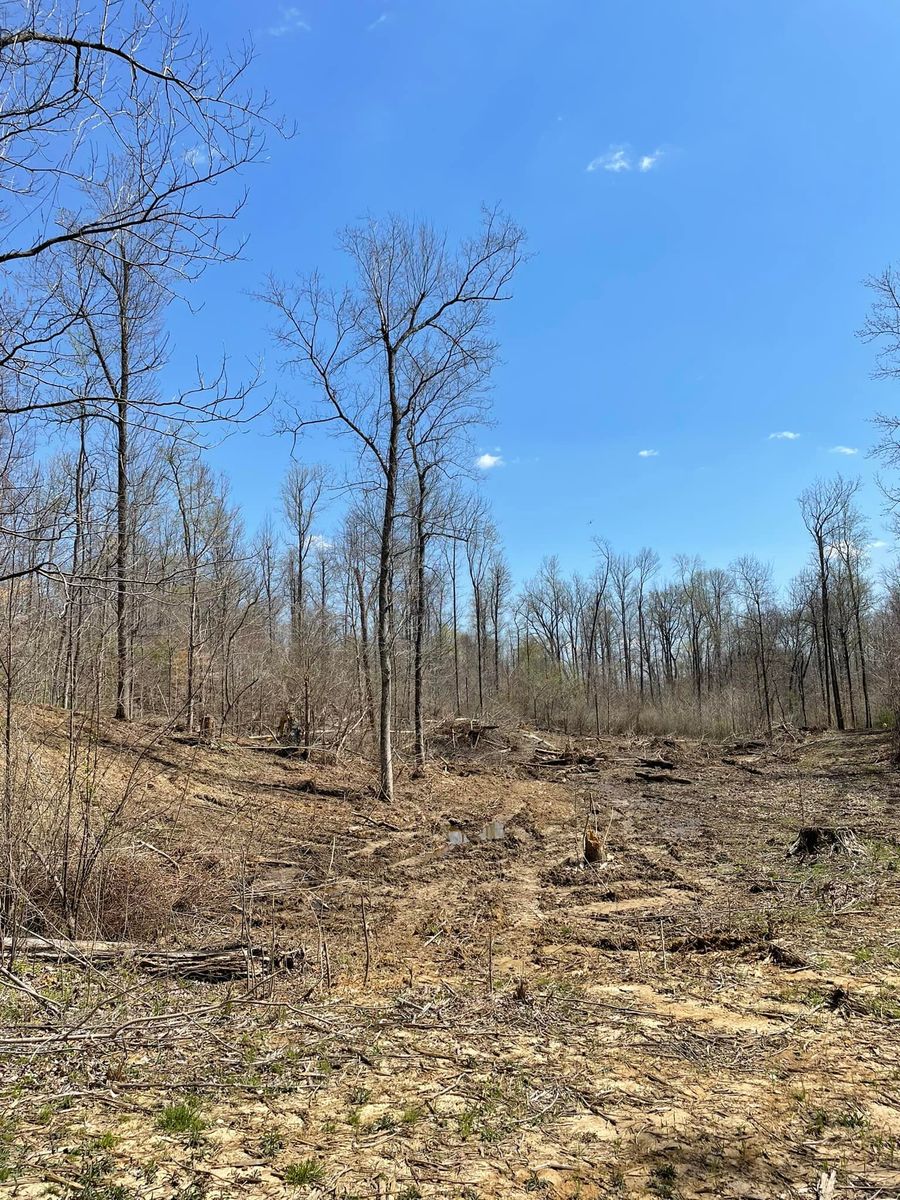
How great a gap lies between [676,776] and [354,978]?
18133 mm

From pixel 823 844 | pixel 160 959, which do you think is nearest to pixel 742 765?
pixel 823 844

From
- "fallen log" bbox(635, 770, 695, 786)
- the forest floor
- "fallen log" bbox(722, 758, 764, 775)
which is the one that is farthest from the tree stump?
"fallen log" bbox(722, 758, 764, 775)

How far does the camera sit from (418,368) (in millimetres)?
15727

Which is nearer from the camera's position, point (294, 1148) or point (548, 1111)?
point (294, 1148)

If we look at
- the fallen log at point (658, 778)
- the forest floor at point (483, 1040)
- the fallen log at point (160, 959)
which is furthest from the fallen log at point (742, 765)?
the fallen log at point (160, 959)

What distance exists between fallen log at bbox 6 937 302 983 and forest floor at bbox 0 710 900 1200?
11 cm

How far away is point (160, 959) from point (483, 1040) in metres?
2.74

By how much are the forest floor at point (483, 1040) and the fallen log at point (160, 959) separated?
11 cm

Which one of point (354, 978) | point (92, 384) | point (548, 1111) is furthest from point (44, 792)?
point (548, 1111)

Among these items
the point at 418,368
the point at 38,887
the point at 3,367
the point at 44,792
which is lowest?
the point at 38,887

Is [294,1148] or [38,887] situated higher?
[38,887]

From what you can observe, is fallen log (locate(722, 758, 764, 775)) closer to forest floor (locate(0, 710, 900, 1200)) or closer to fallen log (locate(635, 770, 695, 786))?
fallen log (locate(635, 770, 695, 786))

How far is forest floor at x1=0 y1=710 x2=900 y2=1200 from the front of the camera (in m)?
3.01

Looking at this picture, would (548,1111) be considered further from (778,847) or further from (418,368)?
(418,368)
